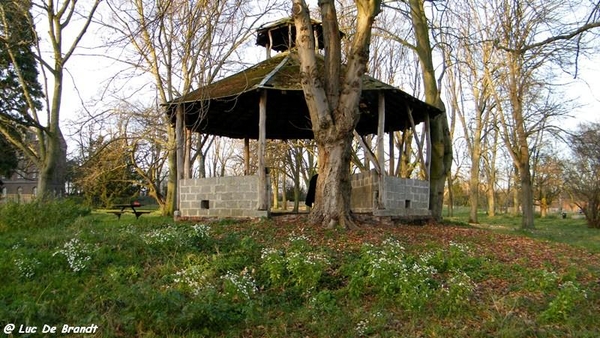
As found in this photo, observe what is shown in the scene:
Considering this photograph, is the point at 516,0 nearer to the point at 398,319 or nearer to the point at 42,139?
the point at 398,319

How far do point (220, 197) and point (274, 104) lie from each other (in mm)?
4062

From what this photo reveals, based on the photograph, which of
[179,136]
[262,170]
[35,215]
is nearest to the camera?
[35,215]

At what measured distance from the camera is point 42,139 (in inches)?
600

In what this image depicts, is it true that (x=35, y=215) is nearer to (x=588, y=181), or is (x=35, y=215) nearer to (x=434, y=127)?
(x=434, y=127)

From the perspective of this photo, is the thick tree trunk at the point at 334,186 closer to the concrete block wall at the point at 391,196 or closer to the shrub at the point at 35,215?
the concrete block wall at the point at 391,196

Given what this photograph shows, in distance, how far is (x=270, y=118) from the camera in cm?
1548

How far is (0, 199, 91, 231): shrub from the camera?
32.8ft

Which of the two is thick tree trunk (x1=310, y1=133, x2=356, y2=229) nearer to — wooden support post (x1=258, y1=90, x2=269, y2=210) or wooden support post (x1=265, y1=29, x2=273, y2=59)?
wooden support post (x1=258, y1=90, x2=269, y2=210)

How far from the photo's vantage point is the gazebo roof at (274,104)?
10.9 m

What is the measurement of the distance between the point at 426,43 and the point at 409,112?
11.9 ft

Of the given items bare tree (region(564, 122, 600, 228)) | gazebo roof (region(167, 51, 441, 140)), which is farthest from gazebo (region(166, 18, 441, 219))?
bare tree (region(564, 122, 600, 228))

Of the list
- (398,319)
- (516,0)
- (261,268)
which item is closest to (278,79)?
(516,0)

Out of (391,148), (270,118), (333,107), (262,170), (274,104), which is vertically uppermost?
(274,104)

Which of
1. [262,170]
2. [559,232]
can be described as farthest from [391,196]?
[559,232]
